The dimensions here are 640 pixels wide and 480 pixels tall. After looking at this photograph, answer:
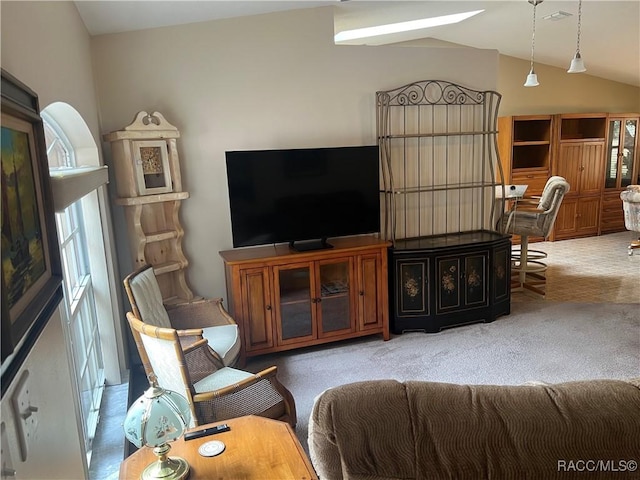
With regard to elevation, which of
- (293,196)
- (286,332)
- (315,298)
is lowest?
(286,332)

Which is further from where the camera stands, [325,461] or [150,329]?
[150,329]

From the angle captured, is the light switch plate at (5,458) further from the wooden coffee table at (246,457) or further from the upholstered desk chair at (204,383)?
the upholstered desk chair at (204,383)

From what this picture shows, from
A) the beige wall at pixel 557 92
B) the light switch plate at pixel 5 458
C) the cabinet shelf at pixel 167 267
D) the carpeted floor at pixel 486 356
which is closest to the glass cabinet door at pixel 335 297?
the carpeted floor at pixel 486 356

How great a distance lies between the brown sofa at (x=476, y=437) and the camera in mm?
1067

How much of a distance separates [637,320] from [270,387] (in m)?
3.45

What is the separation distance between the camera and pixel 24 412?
44.3 inches

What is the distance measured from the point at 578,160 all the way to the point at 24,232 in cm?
759

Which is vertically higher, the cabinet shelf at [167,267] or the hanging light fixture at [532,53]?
the hanging light fixture at [532,53]

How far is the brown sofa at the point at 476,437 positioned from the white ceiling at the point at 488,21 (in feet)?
8.36

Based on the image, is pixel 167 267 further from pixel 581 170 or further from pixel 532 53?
pixel 581 170

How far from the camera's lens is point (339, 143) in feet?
13.2

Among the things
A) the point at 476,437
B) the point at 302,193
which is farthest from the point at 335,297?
the point at 476,437

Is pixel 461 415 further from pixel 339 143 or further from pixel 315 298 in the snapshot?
pixel 339 143

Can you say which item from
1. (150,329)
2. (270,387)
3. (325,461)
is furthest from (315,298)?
(325,461)
